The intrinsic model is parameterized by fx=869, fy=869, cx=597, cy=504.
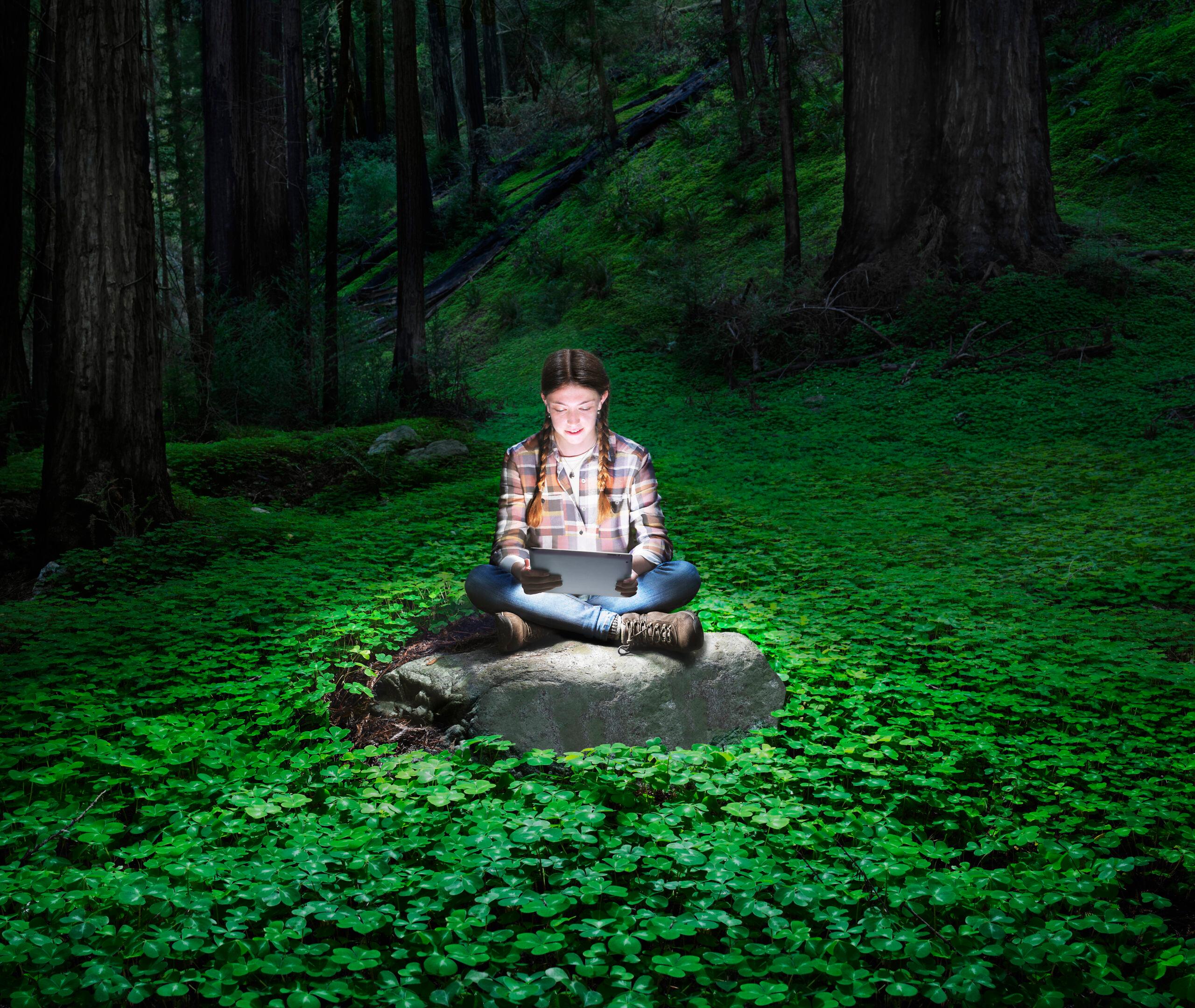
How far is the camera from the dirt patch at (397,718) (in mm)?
4215

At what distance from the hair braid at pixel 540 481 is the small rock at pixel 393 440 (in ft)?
20.4

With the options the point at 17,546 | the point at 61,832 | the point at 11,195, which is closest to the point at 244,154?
the point at 11,195

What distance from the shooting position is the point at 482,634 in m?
4.81

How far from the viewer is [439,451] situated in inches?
422

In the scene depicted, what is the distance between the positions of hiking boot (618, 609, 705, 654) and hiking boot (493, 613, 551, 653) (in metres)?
0.48

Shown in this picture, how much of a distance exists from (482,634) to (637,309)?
13.3 m

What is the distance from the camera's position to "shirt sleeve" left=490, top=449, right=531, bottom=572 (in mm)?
4441

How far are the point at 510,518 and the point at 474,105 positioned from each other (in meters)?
27.3

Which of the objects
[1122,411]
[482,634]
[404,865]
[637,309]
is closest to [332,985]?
[404,865]

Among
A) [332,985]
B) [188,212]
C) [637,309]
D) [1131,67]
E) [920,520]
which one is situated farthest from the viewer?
[188,212]

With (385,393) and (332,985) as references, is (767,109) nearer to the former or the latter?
(385,393)

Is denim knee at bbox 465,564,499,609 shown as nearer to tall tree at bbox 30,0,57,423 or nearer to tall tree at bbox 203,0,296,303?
tall tree at bbox 30,0,57,423

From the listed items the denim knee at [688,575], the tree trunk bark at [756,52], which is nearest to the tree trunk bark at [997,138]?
the tree trunk bark at [756,52]

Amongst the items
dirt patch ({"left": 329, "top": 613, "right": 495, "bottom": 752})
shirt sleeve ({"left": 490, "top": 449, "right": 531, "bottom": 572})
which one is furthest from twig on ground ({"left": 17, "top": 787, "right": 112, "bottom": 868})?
shirt sleeve ({"left": 490, "top": 449, "right": 531, "bottom": 572})
